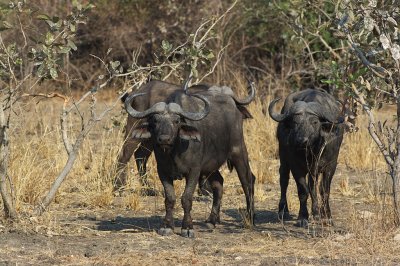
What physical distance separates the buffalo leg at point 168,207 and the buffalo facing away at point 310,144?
1.22 meters

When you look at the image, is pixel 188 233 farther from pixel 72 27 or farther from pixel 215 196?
pixel 72 27

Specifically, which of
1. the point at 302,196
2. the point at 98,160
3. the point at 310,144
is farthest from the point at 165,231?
the point at 98,160

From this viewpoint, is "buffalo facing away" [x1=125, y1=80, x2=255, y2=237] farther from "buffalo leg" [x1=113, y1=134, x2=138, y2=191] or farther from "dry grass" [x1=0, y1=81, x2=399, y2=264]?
"buffalo leg" [x1=113, y1=134, x2=138, y2=191]

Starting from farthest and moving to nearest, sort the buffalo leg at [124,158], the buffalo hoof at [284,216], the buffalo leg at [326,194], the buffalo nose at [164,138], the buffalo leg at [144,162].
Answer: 1. the buffalo leg at [124,158]
2. the buffalo leg at [144,162]
3. the buffalo hoof at [284,216]
4. the buffalo leg at [326,194]
5. the buffalo nose at [164,138]

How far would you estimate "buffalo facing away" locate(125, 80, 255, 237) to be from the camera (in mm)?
10328

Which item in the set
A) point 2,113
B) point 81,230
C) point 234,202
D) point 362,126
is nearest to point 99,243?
point 81,230

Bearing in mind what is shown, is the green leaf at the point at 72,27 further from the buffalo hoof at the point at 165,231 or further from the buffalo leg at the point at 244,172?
the buffalo leg at the point at 244,172

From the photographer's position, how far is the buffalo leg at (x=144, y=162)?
42.3 ft

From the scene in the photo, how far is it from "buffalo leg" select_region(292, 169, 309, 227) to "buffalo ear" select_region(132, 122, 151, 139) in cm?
190

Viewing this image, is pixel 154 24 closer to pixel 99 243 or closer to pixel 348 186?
pixel 348 186

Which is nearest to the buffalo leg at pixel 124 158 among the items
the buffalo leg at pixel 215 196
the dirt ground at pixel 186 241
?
the dirt ground at pixel 186 241

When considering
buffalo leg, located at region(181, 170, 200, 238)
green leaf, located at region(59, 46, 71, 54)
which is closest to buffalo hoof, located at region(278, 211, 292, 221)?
buffalo leg, located at region(181, 170, 200, 238)

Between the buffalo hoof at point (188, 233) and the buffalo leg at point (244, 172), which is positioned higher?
the buffalo leg at point (244, 172)

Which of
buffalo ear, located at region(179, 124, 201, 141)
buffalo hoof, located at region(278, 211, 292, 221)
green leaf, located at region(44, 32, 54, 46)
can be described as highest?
green leaf, located at region(44, 32, 54, 46)
